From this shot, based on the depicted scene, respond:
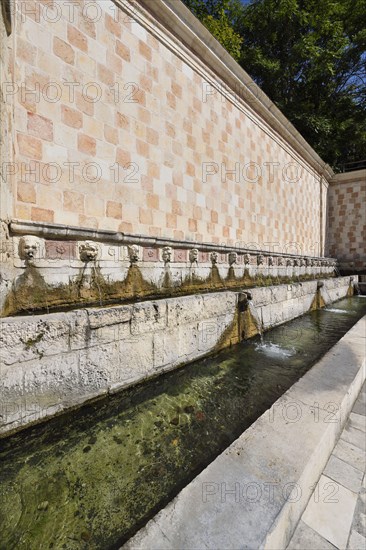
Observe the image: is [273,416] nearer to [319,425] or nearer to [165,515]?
[319,425]

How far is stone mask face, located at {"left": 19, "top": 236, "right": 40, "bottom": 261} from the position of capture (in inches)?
91.3

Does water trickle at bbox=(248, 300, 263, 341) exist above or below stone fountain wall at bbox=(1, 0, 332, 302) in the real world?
below

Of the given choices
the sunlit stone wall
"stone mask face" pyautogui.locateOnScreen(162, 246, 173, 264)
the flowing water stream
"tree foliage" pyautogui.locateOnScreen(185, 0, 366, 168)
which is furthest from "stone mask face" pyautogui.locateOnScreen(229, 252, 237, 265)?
"tree foliage" pyautogui.locateOnScreen(185, 0, 366, 168)

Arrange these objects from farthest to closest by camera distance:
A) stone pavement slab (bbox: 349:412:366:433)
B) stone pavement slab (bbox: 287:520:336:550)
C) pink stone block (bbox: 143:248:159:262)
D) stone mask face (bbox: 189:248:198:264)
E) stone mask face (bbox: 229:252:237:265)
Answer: stone mask face (bbox: 229:252:237:265), stone mask face (bbox: 189:248:198:264), pink stone block (bbox: 143:248:159:262), stone pavement slab (bbox: 349:412:366:433), stone pavement slab (bbox: 287:520:336:550)

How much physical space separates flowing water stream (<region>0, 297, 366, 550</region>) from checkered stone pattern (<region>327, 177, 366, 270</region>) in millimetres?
10859

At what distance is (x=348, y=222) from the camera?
11.4 meters

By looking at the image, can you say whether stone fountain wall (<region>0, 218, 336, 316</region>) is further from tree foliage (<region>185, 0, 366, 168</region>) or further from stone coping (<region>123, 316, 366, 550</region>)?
tree foliage (<region>185, 0, 366, 168</region>)

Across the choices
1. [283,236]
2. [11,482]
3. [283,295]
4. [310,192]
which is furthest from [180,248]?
[310,192]

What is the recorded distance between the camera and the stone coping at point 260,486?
91 centimetres

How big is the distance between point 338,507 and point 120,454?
1208 millimetres

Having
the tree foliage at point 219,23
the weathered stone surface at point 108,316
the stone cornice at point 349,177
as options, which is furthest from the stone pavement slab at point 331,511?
the stone cornice at point 349,177

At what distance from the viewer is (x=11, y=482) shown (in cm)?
136

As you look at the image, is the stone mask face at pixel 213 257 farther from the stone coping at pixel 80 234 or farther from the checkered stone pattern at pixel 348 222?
the checkered stone pattern at pixel 348 222

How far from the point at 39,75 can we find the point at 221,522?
401 centimetres
